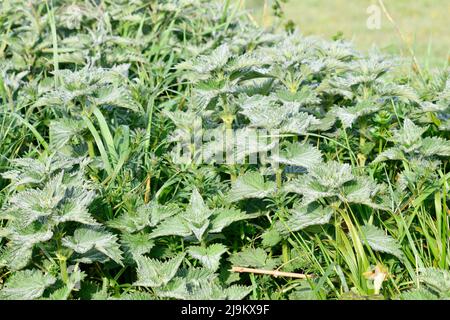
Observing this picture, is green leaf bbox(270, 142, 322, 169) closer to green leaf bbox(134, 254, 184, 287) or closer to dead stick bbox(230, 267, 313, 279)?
dead stick bbox(230, 267, 313, 279)

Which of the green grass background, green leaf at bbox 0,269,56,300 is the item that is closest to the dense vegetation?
green leaf at bbox 0,269,56,300

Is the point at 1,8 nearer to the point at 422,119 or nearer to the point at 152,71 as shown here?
the point at 152,71

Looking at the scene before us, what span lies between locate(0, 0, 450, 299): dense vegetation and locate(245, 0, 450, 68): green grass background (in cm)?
310

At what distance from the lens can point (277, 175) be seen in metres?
2.51

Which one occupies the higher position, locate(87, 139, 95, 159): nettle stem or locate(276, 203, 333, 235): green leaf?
locate(87, 139, 95, 159): nettle stem

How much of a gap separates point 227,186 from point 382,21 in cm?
480

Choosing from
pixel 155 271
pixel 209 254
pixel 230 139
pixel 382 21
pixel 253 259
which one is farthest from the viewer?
pixel 382 21

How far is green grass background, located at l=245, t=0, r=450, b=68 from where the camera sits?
6.44 m

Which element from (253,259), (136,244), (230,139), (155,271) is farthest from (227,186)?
(155,271)

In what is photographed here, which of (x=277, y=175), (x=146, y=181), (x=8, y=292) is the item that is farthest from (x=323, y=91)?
(x=8, y=292)

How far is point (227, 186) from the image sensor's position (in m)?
2.74

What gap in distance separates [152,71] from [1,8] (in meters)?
0.87

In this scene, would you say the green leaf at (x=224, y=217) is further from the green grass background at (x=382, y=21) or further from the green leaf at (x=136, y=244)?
the green grass background at (x=382, y=21)

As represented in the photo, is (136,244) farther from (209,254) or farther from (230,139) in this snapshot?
(230,139)
